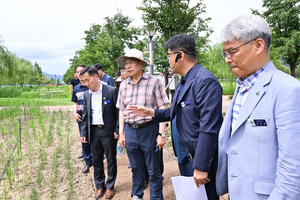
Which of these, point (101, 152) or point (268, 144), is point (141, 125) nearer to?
point (101, 152)

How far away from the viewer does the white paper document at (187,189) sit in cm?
162

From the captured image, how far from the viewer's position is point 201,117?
65.2 inches

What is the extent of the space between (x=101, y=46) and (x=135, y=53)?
812 inches

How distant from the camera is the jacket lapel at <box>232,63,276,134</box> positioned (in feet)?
3.70

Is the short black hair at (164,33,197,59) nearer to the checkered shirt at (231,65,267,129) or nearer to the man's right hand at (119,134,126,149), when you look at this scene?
the checkered shirt at (231,65,267,129)

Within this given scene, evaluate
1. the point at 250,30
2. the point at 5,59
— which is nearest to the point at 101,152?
the point at 250,30

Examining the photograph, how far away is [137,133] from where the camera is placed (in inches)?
104

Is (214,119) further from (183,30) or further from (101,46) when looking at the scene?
(101,46)

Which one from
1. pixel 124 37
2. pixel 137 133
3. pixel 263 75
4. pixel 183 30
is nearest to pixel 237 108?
pixel 263 75

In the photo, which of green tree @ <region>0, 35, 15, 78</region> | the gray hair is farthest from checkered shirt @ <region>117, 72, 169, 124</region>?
green tree @ <region>0, 35, 15, 78</region>

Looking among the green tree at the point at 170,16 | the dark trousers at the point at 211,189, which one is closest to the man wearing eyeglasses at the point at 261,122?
the dark trousers at the point at 211,189

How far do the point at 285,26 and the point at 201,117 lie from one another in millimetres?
16849

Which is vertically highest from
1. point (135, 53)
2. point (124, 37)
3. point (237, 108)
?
point (124, 37)

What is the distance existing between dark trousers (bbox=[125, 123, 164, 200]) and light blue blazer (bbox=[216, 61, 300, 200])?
4.83ft
